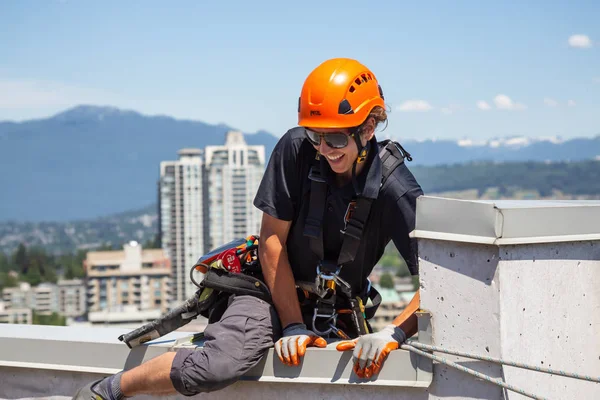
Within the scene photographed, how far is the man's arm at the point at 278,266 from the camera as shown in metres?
3.57

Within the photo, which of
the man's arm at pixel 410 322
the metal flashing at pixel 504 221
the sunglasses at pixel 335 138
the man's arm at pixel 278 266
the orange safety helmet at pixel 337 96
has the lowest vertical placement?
the man's arm at pixel 410 322

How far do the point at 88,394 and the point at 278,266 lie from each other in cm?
91

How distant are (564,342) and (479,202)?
58 centimetres

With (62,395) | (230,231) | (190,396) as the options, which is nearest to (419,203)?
(190,396)

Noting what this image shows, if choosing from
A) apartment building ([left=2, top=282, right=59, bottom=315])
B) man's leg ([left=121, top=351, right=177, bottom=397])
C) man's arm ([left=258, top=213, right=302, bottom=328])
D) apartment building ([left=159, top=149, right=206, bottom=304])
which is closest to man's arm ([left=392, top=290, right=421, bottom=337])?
man's arm ([left=258, top=213, right=302, bottom=328])

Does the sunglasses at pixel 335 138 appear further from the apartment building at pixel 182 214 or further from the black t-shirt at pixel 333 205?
the apartment building at pixel 182 214

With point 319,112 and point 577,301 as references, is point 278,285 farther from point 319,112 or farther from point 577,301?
point 577,301

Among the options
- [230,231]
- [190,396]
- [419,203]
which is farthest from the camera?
[230,231]

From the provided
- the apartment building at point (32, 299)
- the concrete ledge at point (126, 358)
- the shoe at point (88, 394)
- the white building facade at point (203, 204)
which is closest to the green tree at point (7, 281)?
the apartment building at point (32, 299)

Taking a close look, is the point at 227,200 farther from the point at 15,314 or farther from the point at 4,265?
the point at 4,265

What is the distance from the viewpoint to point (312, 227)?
3.50 meters

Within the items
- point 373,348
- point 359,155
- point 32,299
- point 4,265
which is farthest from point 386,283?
point 373,348

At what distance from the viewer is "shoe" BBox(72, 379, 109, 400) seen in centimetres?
345

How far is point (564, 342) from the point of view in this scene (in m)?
2.97
